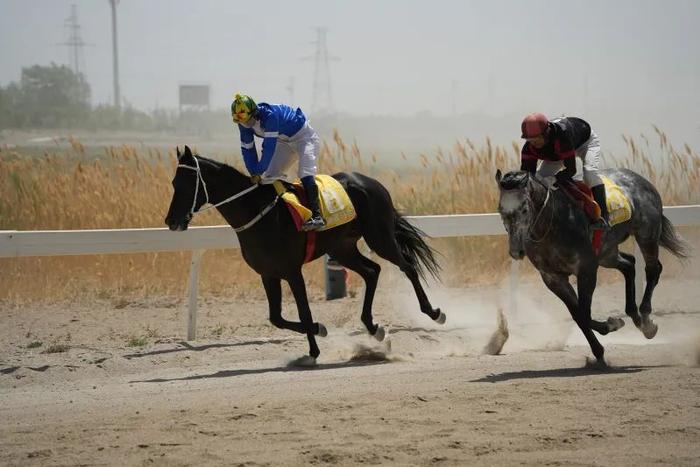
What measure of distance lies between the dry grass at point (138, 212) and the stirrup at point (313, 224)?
4.34m

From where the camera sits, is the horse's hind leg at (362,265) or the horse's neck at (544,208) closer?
the horse's neck at (544,208)

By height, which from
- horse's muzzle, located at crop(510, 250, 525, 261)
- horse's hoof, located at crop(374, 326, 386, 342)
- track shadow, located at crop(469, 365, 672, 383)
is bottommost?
horse's hoof, located at crop(374, 326, 386, 342)

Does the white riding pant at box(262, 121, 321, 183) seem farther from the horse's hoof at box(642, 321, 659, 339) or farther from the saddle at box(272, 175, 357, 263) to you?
the horse's hoof at box(642, 321, 659, 339)

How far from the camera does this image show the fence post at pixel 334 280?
45.3ft

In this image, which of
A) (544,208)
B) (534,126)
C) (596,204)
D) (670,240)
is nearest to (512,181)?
(544,208)

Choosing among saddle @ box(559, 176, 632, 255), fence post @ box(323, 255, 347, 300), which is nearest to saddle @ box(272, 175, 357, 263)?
saddle @ box(559, 176, 632, 255)

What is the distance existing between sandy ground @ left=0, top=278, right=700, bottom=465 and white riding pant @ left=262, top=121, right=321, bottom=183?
191 centimetres

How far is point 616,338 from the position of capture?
11.9 meters

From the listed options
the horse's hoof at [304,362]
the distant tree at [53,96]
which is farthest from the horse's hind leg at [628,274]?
the distant tree at [53,96]

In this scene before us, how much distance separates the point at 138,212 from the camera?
1473 cm

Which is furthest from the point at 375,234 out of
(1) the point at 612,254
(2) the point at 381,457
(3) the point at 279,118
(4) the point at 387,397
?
(2) the point at 381,457

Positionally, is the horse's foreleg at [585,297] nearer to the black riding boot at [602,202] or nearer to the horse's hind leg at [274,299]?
the black riding boot at [602,202]

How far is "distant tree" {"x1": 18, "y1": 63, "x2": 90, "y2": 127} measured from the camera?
5038 cm

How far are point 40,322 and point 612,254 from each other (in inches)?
260
